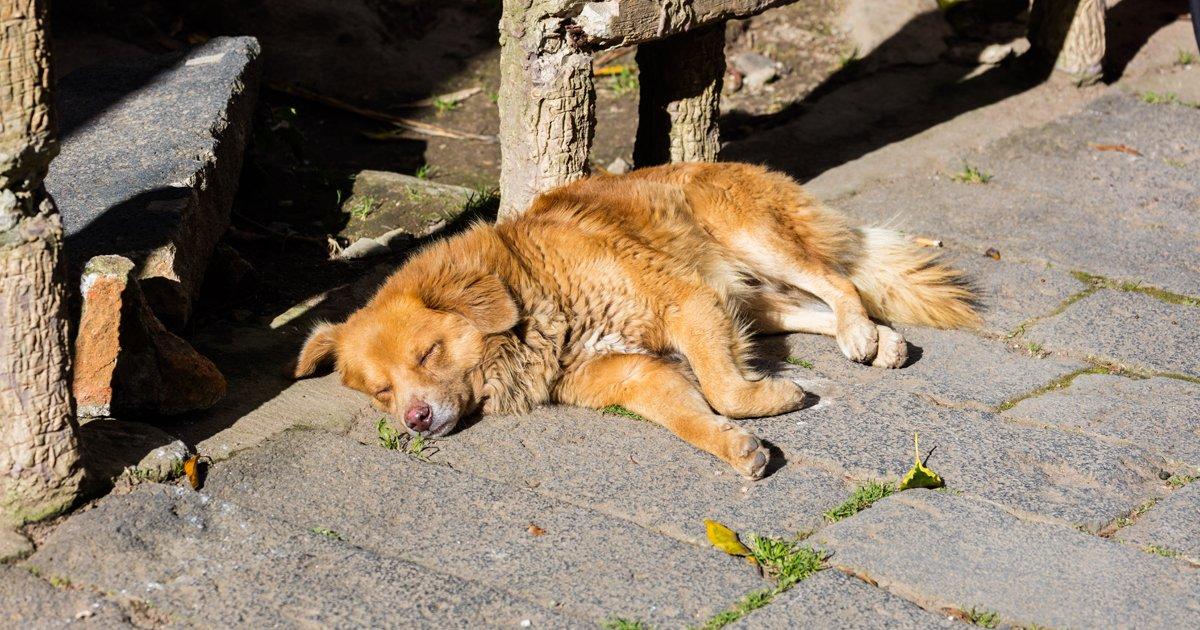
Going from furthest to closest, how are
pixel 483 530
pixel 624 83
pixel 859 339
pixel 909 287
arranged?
pixel 624 83, pixel 909 287, pixel 859 339, pixel 483 530

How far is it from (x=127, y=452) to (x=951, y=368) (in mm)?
3167

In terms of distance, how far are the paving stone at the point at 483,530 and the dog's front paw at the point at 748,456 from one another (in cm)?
48

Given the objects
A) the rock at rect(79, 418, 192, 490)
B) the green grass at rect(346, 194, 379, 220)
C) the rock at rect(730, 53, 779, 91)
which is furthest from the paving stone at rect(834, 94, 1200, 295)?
the rock at rect(79, 418, 192, 490)

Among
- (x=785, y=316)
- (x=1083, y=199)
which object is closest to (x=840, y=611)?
(x=785, y=316)

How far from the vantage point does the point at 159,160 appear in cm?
542

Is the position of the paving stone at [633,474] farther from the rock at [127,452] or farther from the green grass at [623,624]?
the rock at [127,452]

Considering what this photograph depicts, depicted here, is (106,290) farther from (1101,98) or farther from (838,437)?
(1101,98)

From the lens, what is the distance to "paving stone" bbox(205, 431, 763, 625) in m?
3.36

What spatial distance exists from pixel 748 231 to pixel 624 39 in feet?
3.51

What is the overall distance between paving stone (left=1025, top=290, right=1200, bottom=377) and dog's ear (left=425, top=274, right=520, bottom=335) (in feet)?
7.51

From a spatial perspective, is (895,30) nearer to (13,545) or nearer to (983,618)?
(983,618)

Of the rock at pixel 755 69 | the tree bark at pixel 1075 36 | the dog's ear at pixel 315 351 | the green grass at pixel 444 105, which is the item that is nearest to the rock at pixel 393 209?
the green grass at pixel 444 105

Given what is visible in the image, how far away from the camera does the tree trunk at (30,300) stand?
3.28 m

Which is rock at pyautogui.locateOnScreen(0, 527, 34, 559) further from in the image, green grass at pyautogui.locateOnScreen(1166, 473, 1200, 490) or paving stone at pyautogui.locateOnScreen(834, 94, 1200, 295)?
paving stone at pyautogui.locateOnScreen(834, 94, 1200, 295)
